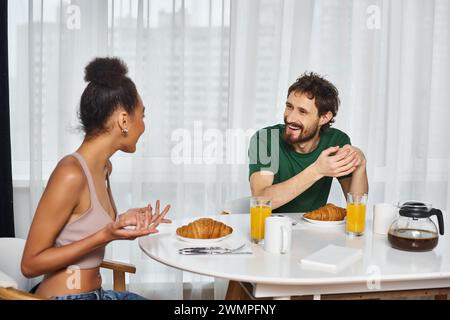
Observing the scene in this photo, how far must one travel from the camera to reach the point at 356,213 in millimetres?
1563

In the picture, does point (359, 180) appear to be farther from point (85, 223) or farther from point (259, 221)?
point (85, 223)

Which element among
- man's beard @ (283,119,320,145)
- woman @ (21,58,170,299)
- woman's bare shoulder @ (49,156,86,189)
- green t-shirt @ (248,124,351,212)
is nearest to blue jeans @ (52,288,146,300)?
woman @ (21,58,170,299)

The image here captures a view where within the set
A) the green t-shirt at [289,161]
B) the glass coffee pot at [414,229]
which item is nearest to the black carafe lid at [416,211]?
the glass coffee pot at [414,229]

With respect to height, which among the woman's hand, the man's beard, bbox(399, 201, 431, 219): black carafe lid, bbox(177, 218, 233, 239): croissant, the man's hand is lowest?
bbox(177, 218, 233, 239): croissant

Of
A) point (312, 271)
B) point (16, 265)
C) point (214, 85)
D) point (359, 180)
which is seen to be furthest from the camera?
point (214, 85)

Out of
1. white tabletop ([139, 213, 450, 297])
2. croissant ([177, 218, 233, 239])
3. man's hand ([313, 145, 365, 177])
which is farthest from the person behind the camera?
man's hand ([313, 145, 365, 177])

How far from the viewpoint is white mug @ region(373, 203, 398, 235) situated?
5.24 ft

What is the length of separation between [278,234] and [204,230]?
0.21 metres

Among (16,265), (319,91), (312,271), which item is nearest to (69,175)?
(16,265)

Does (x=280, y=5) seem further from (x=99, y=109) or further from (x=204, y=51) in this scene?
(x=99, y=109)

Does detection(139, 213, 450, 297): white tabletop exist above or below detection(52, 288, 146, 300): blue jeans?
above

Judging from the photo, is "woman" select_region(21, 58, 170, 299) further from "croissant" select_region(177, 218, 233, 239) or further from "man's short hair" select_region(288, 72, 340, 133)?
"man's short hair" select_region(288, 72, 340, 133)

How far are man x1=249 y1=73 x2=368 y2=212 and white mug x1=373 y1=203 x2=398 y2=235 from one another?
1.28 ft
